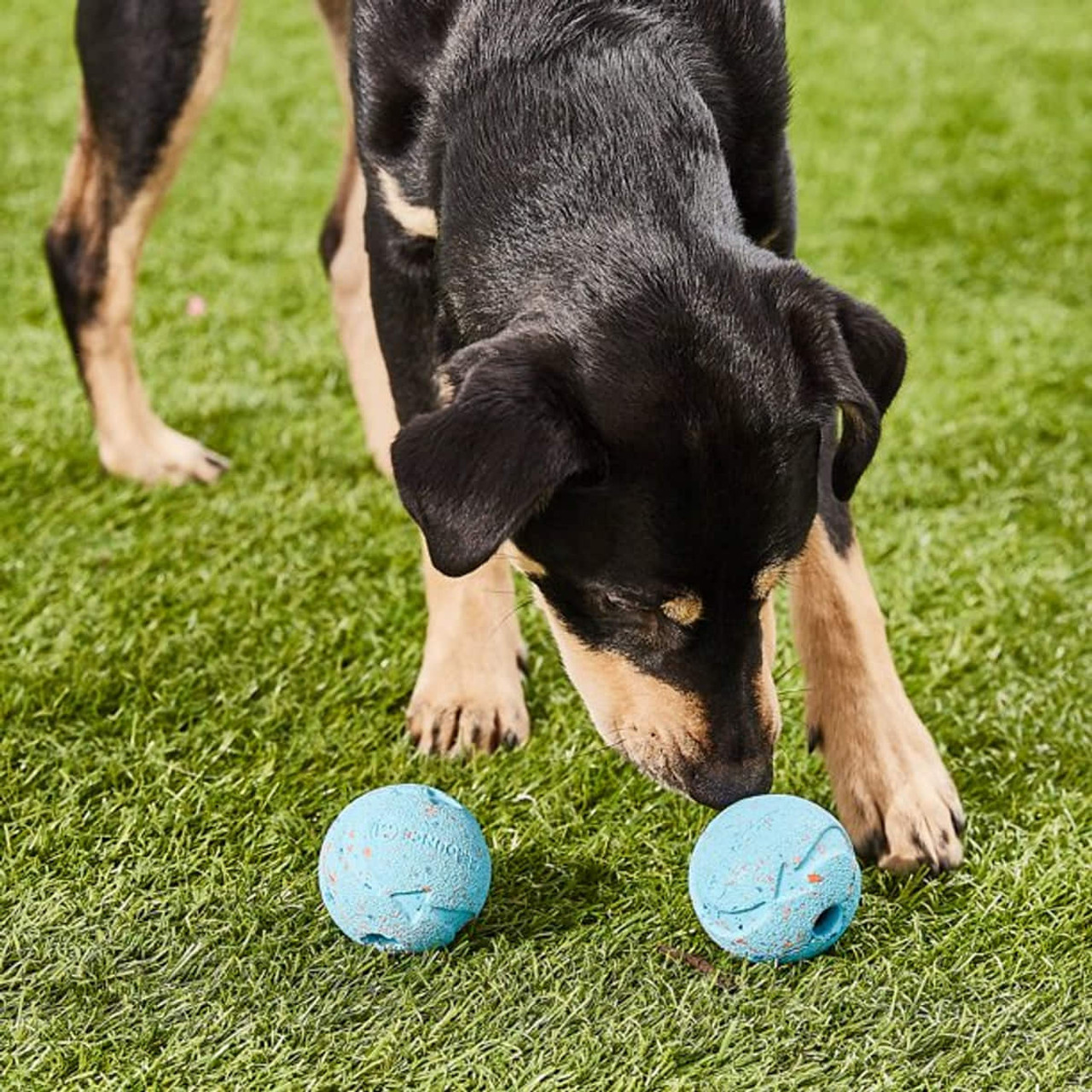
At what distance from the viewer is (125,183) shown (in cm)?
385

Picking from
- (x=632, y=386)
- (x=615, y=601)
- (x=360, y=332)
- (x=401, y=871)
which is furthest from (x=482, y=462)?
(x=360, y=332)

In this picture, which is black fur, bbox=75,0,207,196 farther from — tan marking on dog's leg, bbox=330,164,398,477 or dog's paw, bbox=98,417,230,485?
dog's paw, bbox=98,417,230,485

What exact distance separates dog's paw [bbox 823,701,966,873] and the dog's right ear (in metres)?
0.85

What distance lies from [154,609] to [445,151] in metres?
1.20

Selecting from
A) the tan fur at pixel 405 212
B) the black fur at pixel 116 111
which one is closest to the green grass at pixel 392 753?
the black fur at pixel 116 111

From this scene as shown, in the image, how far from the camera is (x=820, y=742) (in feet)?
9.23

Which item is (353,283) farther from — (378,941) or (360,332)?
(378,941)

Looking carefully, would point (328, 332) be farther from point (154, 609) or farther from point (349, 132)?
point (154, 609)

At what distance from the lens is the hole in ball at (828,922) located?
2340mm

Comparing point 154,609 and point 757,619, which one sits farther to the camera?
point 154,609

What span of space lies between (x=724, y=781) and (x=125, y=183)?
2174 mm

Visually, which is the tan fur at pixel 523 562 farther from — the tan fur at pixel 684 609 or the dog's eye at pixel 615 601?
the tan fur at pixel 684 609

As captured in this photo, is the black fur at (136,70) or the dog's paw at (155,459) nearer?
the black fur at (136,70)

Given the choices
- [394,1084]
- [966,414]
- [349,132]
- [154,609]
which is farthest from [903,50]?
[394,1084]
